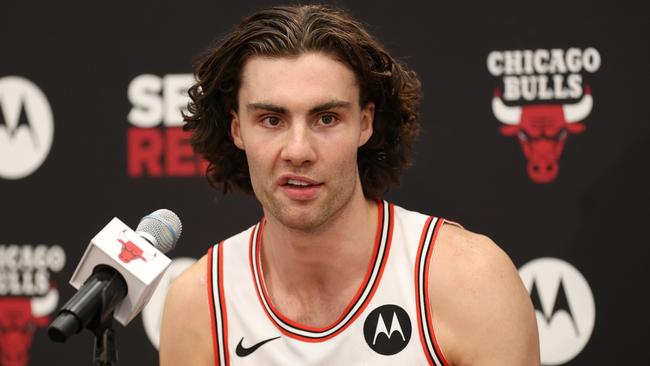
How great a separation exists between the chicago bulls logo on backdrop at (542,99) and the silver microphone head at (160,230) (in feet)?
4.48

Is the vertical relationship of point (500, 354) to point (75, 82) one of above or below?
below

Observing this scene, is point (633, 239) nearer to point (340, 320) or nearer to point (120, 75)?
point (340, 320)

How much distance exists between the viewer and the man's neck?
220 cm

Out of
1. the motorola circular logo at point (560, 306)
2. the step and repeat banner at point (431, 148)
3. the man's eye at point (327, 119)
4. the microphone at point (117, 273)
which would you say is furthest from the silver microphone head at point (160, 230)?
the motorola circular logo at point (560, 306)

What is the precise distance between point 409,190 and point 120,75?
0.96 meters

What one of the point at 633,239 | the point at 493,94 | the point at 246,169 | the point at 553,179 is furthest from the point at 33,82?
the point at 633,239

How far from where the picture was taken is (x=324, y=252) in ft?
7.27

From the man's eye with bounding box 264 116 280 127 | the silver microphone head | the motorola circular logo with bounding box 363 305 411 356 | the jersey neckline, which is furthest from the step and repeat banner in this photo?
the silver microphone head

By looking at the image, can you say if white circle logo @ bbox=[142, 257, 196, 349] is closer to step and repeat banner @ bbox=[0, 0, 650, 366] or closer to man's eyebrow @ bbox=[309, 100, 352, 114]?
step and repeat banner @ bbox=[0, 0, 650, 366]

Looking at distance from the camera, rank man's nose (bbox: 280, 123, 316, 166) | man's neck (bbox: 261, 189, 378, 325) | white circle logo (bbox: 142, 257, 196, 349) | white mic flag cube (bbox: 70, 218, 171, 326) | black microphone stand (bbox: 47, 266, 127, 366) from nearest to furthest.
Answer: black microphone stand (bbox: 47, 266, 127, 366) → white mic flag cube (bbox: 70, 218, 171, 326) → man's nose (bbox: 280, 123, 316, 166) → man's neck (bbox: 261, 189, 378, 325) → white circle logo (bbox: 142, 257, 196, 349)

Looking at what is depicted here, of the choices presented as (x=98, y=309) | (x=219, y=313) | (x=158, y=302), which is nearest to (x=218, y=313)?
(x=219, y=313)

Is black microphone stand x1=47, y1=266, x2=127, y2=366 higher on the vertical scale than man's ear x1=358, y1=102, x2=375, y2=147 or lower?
lower

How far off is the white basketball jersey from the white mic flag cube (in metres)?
0.73

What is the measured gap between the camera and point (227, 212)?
2.89 meters
